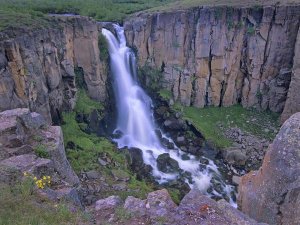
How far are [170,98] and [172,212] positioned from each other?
18.6 m

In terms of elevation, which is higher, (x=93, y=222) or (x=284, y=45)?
(x=284, y=45)

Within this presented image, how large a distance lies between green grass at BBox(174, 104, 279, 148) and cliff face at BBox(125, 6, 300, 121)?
698mm

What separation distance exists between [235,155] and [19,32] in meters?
15.3

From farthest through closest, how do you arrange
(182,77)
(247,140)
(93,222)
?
(182,77) → (247,140) → (93,222)

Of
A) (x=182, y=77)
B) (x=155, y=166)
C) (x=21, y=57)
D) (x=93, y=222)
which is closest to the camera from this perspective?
(x=93, y=222)

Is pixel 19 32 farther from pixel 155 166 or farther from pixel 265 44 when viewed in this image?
pixel 265 44

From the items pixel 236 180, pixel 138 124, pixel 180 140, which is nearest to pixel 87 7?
pixel 138 124

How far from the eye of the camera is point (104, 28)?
1056 inches

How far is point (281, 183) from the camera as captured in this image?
10.5 m

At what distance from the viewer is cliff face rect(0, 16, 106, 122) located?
16.5m

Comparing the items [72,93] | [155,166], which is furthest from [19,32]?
[155,166]

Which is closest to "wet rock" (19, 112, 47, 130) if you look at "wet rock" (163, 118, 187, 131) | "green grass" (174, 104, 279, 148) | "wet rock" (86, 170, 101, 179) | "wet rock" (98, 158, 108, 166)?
"wet rock" (86, 170, 101, 179)

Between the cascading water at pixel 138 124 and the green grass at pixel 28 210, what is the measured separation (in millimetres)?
12267

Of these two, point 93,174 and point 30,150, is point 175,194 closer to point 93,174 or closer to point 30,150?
point 93,174
